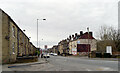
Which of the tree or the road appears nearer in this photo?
the road

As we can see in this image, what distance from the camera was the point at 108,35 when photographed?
178ft

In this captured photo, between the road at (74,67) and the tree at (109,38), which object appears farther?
A: the tree at (109,38)

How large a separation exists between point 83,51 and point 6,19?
185 ft

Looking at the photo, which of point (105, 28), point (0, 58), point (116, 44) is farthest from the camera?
point (105, 28)

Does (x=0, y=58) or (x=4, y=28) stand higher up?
(x=4, y=28)

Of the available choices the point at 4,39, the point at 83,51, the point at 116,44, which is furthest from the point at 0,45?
the point at 83,51

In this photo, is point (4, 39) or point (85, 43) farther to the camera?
point (85, 43)

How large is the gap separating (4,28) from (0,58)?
4.04 meters

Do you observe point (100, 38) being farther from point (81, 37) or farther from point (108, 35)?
point (81, 37)

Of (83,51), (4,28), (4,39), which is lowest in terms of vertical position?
(83,51)

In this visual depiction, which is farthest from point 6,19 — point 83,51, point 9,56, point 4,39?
point 83,51

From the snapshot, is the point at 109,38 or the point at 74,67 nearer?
the point at 74,67

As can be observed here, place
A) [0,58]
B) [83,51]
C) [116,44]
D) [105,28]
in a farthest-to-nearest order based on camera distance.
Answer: [83,51], [105,28], [116,44], [0,58]

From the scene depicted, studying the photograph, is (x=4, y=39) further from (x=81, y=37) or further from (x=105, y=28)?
(x=81, y=37)
